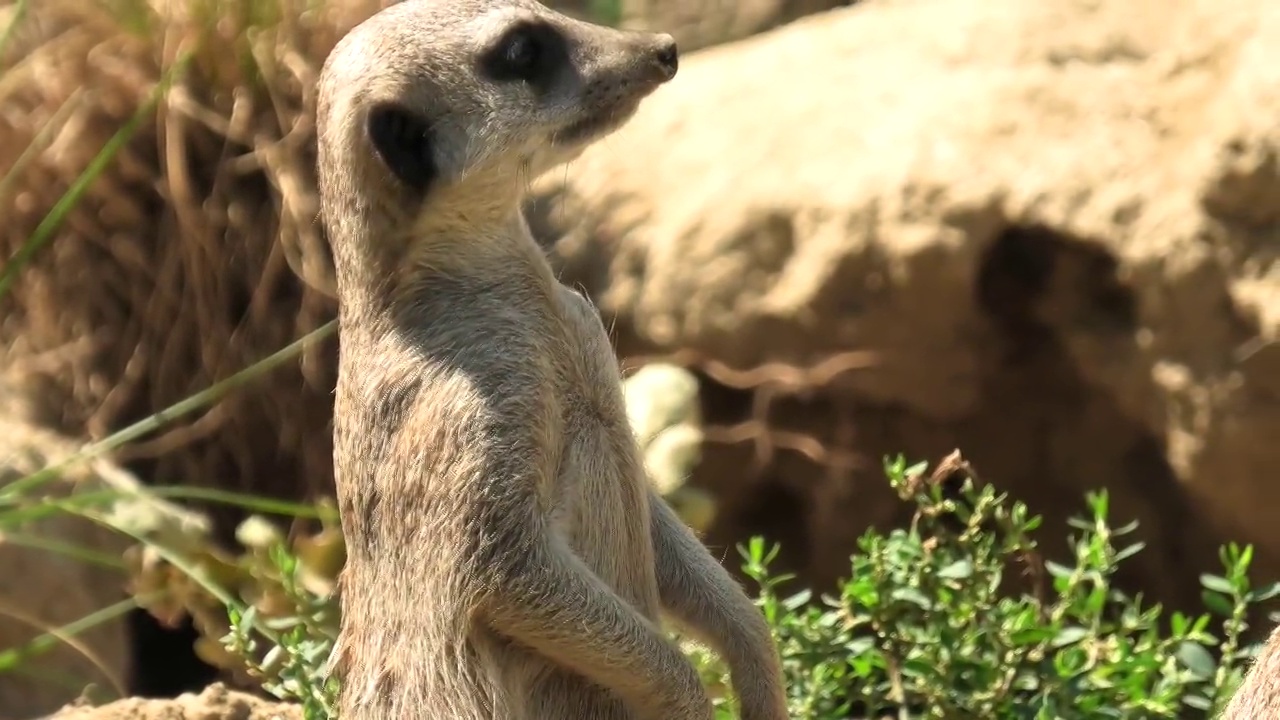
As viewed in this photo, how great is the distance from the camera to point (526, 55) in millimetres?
2451

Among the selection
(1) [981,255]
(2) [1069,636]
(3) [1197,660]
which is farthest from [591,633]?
(1) [981,255]

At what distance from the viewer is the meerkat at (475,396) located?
7.63 feet

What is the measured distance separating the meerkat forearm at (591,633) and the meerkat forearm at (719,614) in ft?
0.74

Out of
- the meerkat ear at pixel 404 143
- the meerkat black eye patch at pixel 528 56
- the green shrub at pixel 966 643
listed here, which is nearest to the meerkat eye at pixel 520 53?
the meerkat black eye patch at pixel 528 56

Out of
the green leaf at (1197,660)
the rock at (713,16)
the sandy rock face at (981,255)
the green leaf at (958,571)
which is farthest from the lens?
the rock at (713,16)

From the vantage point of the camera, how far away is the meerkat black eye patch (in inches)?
96.3

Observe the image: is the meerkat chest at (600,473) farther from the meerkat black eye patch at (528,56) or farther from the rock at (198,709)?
the rock at (198,709)

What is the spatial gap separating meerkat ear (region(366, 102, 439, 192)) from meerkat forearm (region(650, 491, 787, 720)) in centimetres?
70

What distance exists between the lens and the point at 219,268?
4.57 m

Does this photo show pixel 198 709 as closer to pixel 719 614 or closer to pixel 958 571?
pixel 719 614

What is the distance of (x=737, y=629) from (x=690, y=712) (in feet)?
0.95

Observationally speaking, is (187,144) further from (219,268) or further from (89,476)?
(89,476)

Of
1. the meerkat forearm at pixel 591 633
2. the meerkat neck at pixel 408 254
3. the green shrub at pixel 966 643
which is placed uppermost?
the meerkat neck at pixel 408 254

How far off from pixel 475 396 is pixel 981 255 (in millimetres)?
1958
